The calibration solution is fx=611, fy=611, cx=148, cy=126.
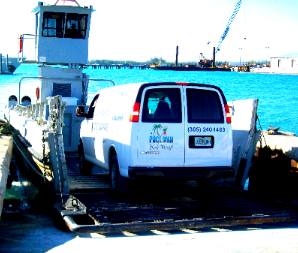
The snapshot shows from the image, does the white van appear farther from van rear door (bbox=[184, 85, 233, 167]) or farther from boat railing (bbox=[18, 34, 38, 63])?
boat railing (bbox=[18, 34, 38, 63])

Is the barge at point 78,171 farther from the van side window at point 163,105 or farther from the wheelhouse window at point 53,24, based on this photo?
the wheelhouse window at point 53,24

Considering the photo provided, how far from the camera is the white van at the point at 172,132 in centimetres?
945

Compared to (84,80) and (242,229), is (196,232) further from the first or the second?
(84,80)

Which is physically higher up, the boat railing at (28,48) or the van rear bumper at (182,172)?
the boat railing at (28,48)

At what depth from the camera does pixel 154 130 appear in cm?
947

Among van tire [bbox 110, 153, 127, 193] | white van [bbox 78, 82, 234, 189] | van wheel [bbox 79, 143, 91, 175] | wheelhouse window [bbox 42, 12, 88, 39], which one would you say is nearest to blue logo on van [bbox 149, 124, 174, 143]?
white van [bbox 78, 82, 234, 189]

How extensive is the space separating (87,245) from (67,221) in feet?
2.14

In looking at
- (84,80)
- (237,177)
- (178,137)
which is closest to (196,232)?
(178,137)

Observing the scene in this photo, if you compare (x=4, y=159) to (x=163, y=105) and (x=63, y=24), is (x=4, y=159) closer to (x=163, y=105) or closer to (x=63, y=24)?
(x=163, y=105)

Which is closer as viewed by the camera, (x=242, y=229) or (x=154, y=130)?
(x=242, y=229)

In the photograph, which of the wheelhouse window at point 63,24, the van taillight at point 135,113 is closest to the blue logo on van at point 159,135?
the van taillight at point 135,113

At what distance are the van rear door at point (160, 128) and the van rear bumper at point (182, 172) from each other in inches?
2.9

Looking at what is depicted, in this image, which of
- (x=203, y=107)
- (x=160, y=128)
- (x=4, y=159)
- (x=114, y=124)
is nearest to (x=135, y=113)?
(x=160, y=128)

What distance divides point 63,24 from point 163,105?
45.2ft
